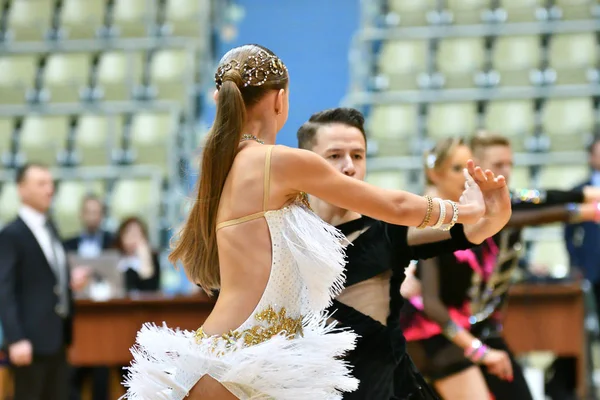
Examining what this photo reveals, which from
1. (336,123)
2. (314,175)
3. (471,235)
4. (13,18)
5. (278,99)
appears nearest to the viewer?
(314,175)

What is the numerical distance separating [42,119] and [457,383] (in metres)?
7.56

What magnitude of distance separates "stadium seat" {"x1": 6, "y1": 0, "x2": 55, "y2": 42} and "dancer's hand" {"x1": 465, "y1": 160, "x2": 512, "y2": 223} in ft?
31.0

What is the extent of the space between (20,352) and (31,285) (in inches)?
19.2

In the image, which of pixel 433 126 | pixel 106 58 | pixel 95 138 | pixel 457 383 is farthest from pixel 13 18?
pixel 457 383

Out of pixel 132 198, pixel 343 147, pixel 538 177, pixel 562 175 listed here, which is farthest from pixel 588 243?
pixel 343 147

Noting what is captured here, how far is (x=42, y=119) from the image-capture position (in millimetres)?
10148

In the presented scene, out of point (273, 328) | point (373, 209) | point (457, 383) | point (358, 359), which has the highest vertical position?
point (373, 209)

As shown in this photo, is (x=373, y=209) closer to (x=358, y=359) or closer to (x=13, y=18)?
(x=358, y=359)

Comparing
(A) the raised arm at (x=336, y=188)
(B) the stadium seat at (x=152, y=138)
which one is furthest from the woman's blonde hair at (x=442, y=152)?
(B) the stadium seat at (x=152, y=138)

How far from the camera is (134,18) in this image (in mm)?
10844

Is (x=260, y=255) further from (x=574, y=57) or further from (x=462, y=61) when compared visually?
(x=574, y=57)

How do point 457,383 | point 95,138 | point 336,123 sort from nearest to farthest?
point 336,123
point 457,383
point 95,138

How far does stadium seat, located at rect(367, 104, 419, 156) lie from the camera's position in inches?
368

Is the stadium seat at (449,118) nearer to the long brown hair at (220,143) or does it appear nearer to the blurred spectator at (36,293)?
the blurred spectator at (36,293)
